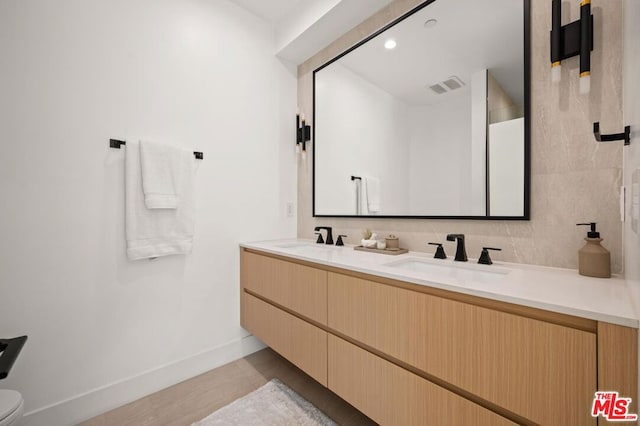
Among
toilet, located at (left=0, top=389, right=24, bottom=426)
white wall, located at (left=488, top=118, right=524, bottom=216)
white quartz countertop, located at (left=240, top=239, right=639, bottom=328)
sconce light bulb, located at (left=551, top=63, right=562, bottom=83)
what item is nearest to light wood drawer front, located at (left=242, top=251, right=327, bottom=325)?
white quartz countertop, located at (left=240, top=239, right=639, bottom=328)

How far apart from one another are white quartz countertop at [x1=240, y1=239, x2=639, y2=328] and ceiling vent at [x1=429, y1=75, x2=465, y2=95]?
914mm

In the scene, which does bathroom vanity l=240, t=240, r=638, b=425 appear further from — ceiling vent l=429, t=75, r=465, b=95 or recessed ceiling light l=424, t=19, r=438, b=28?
recessed ceiling light l=424, t=19, r=438, b=28

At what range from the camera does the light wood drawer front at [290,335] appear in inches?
55.7

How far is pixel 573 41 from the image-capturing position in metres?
1.06

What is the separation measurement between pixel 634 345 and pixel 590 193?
0.68 metres

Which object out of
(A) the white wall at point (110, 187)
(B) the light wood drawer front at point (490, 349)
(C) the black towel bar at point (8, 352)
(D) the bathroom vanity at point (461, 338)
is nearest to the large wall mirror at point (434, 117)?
(D) the bathroom vanity at point (461, 338)

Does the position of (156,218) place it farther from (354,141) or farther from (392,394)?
(392,394)

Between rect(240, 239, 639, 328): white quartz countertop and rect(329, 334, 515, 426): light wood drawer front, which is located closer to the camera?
rect(240, 239, 639, 328): white quartz countertop

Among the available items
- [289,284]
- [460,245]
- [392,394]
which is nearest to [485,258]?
[460,245]

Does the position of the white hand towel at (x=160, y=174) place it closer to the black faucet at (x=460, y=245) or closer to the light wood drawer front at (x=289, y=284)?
the light wood drawer front at (x=289, y=284)

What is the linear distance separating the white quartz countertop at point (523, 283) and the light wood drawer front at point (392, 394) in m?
0.37

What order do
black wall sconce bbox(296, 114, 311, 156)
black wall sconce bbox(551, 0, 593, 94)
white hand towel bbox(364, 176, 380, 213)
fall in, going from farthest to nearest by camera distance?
black wall sconce bbox(296, 114, 311, 156)
white hand towel bbox(364, 176, 380, 213)
black wall sconce bbox(551, 0, 593, 94)

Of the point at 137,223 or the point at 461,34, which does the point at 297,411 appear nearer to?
the point at 137,223

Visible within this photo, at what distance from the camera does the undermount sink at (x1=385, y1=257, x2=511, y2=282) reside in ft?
3.65
